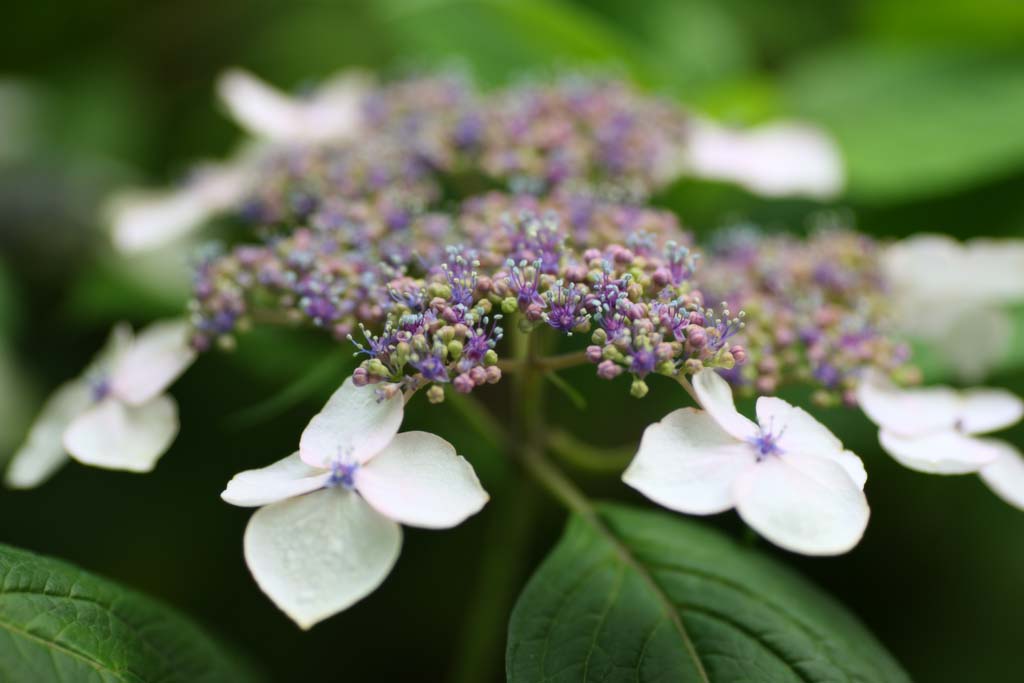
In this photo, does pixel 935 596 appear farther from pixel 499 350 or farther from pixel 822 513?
pixel 822 513

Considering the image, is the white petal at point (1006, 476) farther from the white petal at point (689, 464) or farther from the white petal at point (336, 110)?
the white petal at point (336, 110)

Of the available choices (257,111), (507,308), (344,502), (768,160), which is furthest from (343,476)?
(768,160)

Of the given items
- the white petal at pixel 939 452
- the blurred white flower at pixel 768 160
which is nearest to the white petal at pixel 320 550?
the white petal at pixel 939 452

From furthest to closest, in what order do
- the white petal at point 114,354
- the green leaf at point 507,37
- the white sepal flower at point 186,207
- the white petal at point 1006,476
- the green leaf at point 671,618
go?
the green leaf at point 507,37, the white sepal flower at point 186,207, the white petal at point 114,354, the white petal at point 1006,476, the green leaf at point 671,618

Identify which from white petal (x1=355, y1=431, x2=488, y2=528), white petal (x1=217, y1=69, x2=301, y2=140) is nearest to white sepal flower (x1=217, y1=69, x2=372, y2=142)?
white petal (x1=217, y1=69, x2=301, y2=140)

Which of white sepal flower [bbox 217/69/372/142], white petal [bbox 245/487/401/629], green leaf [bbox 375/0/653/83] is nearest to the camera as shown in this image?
white petal [bbox 245/487/401/629]

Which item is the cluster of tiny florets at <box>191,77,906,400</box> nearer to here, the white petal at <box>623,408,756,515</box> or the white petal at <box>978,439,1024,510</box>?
the white petal at <box>623,408,756,515</box>
